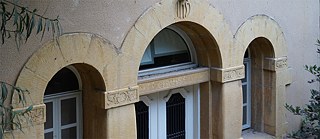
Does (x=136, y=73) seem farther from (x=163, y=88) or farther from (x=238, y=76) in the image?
(x=238, y=76)

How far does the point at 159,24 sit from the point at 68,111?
1958 millimetres

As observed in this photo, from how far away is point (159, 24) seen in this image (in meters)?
8.73

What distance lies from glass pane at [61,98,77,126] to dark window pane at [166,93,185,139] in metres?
2.04

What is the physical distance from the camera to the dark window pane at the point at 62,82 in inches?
320

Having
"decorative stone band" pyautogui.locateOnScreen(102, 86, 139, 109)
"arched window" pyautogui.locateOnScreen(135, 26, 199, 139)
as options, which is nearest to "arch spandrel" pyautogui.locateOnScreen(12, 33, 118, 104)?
"decorative stone band" pyautogui.locateOnScreen(102, 86, 139, 109)

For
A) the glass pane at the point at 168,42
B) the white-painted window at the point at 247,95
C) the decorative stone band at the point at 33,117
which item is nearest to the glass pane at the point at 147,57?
the glass pane at the point at 168,42

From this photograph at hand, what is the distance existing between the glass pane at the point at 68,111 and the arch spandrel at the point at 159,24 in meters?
0.87

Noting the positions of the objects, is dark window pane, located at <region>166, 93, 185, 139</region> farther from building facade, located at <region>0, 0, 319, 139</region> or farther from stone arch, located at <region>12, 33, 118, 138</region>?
stone arch, located at <region>12, 33, 118, 138</region>

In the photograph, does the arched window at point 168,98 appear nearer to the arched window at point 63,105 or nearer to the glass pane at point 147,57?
the glass pane at point 147,57

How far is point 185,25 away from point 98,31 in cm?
210

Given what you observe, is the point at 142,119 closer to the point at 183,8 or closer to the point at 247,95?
the point at 183,8

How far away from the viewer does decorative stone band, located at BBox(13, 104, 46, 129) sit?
707cm

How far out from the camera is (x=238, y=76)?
10.3 m


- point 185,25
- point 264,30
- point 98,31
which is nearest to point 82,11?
point 98,31
